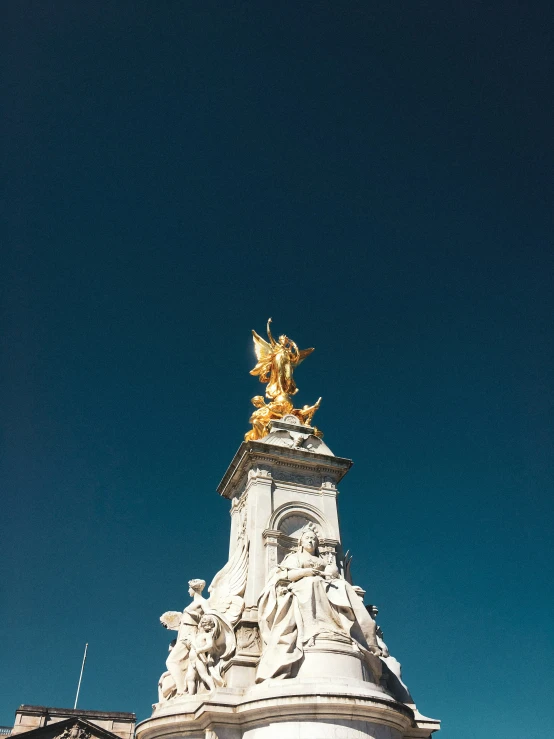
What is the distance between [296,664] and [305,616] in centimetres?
105

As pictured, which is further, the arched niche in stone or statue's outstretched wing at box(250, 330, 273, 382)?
statue's outstretched wing at box(250, 330, 273, 382)

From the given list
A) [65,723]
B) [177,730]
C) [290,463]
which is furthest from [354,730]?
[65,723]

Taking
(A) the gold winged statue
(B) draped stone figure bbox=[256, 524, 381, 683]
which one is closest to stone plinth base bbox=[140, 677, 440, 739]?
(B) draped stone figure bbox=[256, 524, 381, 683]

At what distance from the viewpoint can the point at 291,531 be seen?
62.1ft

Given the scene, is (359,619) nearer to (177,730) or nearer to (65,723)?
(177,730)

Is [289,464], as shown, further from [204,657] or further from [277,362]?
[204,657]

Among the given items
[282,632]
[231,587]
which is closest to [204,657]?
[282,632]

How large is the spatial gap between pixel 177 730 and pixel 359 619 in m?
4.53

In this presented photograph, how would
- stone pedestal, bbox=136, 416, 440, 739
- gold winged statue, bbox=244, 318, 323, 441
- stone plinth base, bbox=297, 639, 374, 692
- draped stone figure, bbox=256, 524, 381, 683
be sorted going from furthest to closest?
gold winged statue, bbox=244, 318, 323, 441
draped stone figure, bbox=256, 524, 381, 683
stone plinth base, bbox=297, 639, 374, 692
stone pedestal, bbox=136, 416, 440, 739

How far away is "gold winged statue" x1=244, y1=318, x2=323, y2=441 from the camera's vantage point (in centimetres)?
2198

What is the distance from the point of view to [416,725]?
14406mm

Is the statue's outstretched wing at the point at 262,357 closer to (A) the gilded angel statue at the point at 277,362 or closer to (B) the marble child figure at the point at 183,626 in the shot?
(A) the gilded angel statue at the point at 277,362

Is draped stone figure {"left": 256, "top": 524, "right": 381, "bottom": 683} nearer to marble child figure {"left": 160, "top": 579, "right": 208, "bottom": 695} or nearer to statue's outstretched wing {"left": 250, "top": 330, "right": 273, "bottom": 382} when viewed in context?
marble child figure {"left": 160, "top": 579, "right": 208, "bottom": 695}

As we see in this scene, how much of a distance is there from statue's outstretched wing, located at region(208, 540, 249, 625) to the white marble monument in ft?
0.12
